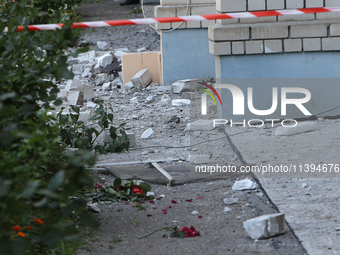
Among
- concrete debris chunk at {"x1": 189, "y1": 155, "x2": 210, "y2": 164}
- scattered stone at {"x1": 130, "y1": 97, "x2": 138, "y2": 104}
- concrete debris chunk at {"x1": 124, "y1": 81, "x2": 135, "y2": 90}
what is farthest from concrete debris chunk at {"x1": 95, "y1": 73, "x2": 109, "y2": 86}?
concrete debris chunk at {"x1": 189, "y1": 155, "x2": 210, "y2": 164}

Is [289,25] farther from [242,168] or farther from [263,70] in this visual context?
[242,168]

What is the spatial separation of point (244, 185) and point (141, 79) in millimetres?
4335

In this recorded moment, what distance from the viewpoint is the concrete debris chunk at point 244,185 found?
10.8ft

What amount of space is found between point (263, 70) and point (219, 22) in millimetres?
727

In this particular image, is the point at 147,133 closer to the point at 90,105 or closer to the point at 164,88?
the point at 90,105

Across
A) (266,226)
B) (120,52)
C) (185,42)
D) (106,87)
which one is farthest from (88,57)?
(266,226)

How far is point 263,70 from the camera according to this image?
15.9 feet

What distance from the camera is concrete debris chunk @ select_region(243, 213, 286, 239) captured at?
96.0 inches

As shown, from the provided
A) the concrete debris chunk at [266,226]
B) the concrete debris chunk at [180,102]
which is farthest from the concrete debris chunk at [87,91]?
the concrete debris chunk at [266,226]

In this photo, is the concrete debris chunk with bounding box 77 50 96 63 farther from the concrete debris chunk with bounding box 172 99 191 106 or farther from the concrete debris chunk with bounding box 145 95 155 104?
the concrete debris chunk with bounding box 172 99 191 106

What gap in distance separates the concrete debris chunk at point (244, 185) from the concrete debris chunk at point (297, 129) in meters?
1.31

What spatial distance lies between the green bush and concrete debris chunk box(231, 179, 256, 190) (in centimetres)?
129

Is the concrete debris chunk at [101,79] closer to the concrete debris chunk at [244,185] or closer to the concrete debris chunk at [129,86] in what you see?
the concrete debris chunk at [129,86]

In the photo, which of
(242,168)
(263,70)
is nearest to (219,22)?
(263,70)
